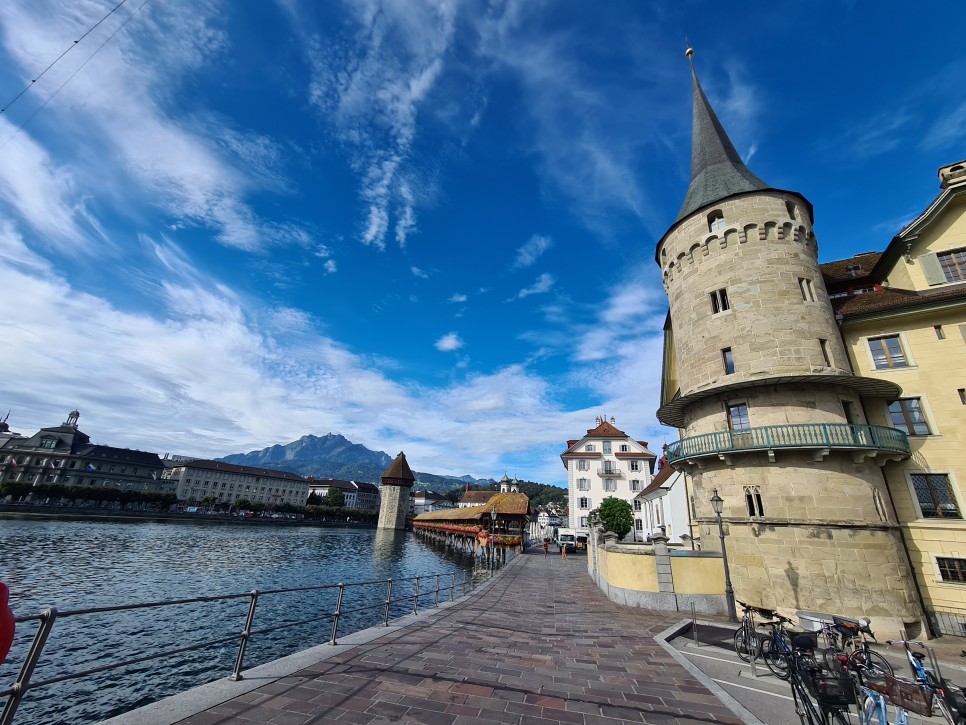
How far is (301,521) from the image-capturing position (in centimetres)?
8988

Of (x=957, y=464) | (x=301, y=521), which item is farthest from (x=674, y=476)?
(x=301, y=521)

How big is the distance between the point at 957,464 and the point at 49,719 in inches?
1057

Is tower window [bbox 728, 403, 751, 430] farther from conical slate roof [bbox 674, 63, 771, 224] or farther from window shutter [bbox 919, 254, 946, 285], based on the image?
window shutter [bbox 919, 254, 946, 285]

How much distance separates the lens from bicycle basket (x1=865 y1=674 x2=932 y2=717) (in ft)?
17.4

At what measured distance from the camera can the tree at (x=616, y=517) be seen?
36.1 meters

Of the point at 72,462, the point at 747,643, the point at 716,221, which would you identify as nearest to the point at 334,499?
the point at 72,462

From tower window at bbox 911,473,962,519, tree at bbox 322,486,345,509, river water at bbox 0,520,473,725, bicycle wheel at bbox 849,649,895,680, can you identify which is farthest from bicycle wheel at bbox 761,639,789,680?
tree at bbox 322,486,345,509

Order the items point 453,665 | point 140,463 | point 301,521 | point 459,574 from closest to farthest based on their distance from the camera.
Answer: point 453,665, point 459,574, point 301,521, point 140,463

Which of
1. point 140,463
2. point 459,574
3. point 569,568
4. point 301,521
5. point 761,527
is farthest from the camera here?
point 140,463

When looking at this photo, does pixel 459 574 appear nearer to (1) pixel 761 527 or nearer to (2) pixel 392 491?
(1) pixel 761 527

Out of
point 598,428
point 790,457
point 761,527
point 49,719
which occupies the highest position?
point 598,428

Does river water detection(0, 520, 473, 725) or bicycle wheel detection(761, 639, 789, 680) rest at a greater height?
bicycle wheel detection(761, 639, 789, 680)

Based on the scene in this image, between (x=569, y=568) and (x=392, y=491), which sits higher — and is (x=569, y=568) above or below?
below

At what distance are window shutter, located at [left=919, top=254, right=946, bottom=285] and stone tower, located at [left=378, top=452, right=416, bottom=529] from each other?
83346mm
